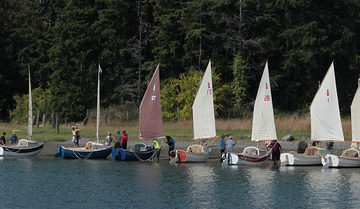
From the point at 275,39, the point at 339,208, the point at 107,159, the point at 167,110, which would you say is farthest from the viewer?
the point at 275,39

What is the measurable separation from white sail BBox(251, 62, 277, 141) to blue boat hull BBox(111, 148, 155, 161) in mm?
8081

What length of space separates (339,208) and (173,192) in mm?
9679

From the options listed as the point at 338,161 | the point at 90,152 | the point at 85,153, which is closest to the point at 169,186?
the point at 338,161

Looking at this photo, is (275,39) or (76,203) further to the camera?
(275,39)

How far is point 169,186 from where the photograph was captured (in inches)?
1592

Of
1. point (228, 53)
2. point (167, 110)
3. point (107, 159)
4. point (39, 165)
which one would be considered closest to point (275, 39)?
point (228, 53)

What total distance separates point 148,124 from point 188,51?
37.3 meters

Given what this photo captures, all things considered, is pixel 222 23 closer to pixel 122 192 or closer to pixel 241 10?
pixel 241 10

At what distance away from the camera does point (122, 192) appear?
38.2 m

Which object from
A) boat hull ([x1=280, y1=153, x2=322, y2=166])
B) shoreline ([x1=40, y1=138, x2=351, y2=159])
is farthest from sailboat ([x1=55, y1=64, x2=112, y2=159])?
boat hull ([x1=280, y1=153, x2=322, y2=166])

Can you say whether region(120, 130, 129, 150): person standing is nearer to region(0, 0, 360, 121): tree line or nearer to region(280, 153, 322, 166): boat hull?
region(280, 153, 322, 166): boat hull

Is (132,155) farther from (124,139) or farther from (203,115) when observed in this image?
(203,115)

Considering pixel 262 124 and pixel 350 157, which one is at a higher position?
pixel 262 124

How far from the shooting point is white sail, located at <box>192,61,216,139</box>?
51875 mm
